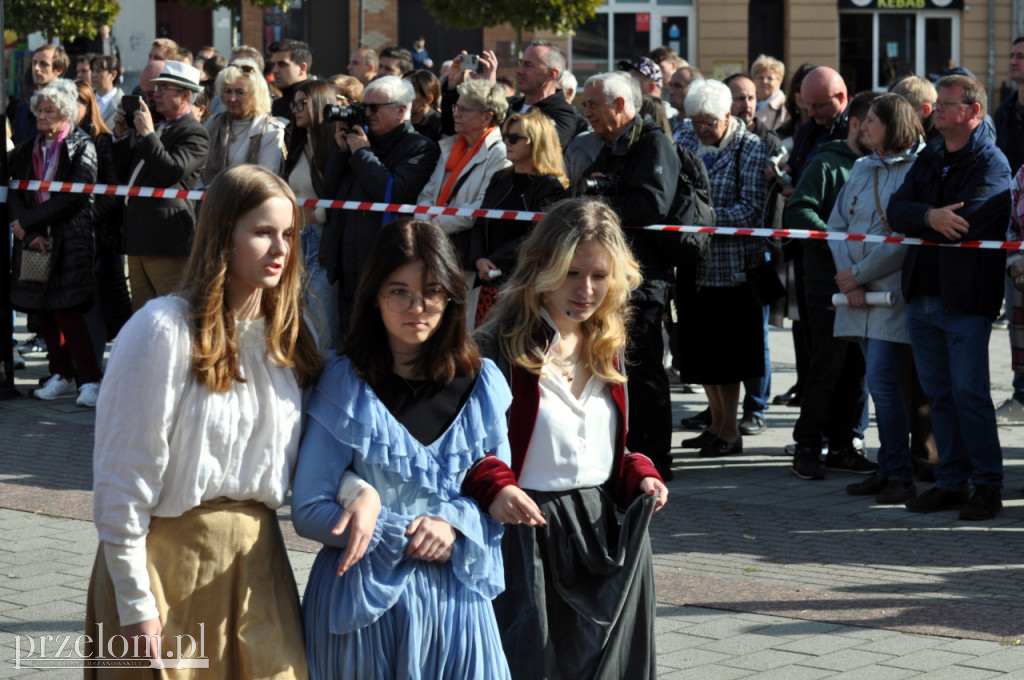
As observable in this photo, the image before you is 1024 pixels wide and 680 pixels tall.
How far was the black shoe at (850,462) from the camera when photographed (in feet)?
27.3

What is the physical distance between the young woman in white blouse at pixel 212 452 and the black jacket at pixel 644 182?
4.60 metres

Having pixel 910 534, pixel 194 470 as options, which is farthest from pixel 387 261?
pixel 910 534

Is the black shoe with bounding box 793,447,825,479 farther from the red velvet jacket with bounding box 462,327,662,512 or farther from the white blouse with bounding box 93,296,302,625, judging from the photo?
the white blouse with bounding box 93,296,302,625

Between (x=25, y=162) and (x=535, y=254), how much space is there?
7.39m

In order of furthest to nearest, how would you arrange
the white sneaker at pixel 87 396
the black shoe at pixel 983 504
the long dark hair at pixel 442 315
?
the white sneaker at pixel 87 396, the black shoe at pixel 983 504, the long dark hair at pixel 442 315

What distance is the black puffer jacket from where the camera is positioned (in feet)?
32.6

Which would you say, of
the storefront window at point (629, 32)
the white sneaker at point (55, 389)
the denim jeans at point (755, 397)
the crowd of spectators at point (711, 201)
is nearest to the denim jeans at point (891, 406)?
the crowd of spectators at point (711, 201)

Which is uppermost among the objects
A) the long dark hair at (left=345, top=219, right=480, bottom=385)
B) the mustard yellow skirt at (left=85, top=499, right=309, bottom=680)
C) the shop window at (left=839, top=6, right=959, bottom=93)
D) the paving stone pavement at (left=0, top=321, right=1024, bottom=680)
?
the shop window at (left=839, top=6, right=959, bottom=93)

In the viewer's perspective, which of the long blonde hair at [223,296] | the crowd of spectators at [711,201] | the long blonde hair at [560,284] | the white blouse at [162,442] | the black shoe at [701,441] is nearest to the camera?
the white blouse at [162,442]

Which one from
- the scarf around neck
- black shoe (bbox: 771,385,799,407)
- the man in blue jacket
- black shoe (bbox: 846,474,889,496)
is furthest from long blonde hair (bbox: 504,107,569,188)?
black shoe (bbox: 771,385,799,407)

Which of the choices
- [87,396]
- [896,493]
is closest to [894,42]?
[87,396]

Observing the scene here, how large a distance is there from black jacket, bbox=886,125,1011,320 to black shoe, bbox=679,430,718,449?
2.22 m

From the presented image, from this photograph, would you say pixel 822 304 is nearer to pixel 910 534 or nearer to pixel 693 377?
pixel 693 377

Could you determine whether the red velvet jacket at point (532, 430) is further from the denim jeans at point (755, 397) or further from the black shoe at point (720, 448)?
the denim jeans at point (755, 397)
